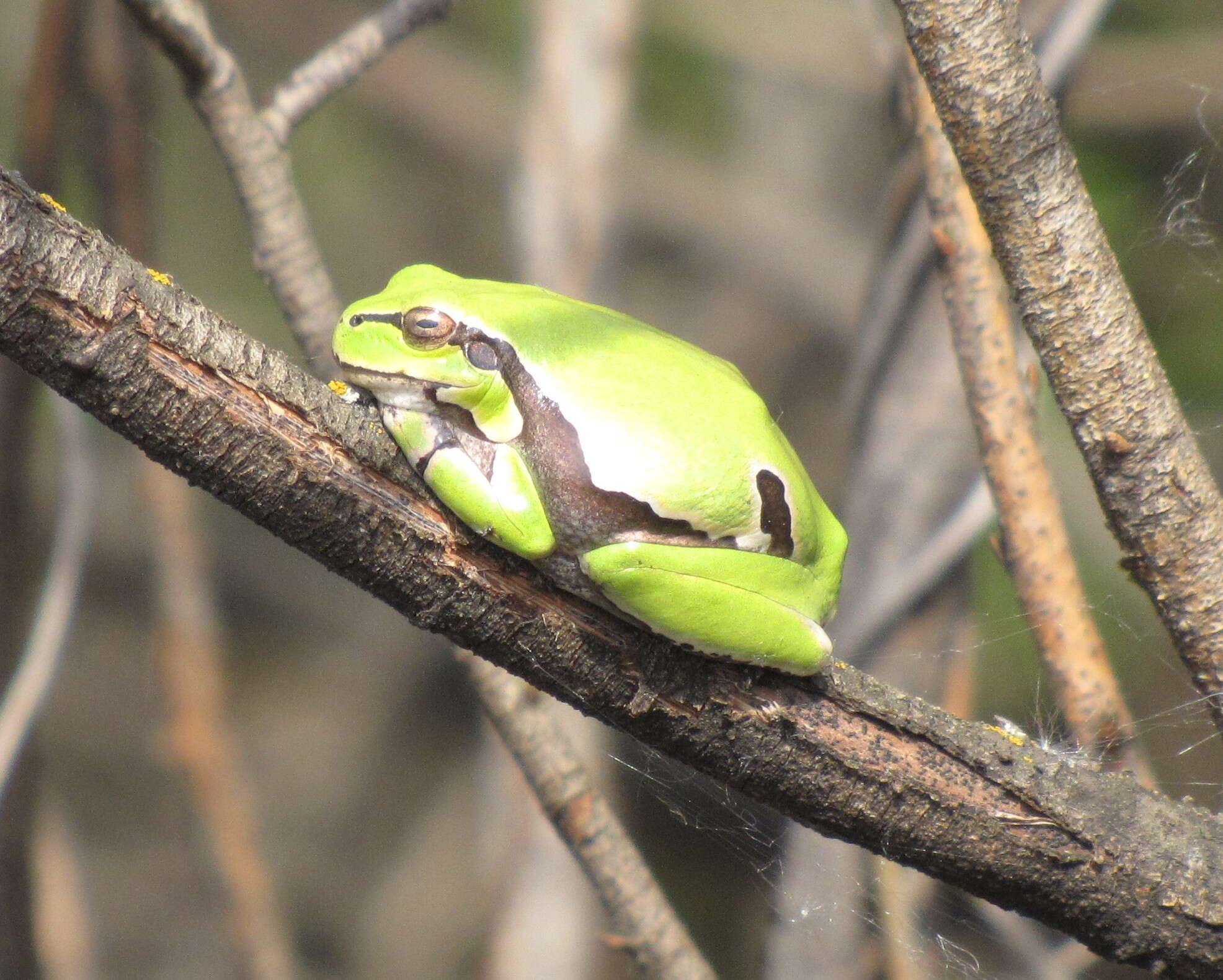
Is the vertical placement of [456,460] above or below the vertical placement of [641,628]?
above

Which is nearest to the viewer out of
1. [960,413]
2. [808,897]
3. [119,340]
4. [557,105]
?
[119,340]

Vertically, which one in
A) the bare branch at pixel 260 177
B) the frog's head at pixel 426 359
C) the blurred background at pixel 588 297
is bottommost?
the blurred background at pixel 588 297

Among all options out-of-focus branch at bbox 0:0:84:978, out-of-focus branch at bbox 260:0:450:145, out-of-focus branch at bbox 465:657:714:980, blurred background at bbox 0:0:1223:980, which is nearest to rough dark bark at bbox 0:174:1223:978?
out-of-focus branch at bbox 465:657:714:980

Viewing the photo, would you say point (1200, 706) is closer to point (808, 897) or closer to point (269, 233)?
point (808, 897)

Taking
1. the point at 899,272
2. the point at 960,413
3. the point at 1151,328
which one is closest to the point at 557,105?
the point at 899,272

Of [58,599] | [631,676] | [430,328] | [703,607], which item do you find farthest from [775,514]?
[58,599]

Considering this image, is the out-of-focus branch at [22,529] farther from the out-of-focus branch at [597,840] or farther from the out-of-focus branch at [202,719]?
the out-of-focus branch at [597,840]

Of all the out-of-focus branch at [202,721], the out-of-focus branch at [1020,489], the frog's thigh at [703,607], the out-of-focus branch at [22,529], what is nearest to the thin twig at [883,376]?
the out-of-focus branch at [1020,489]
